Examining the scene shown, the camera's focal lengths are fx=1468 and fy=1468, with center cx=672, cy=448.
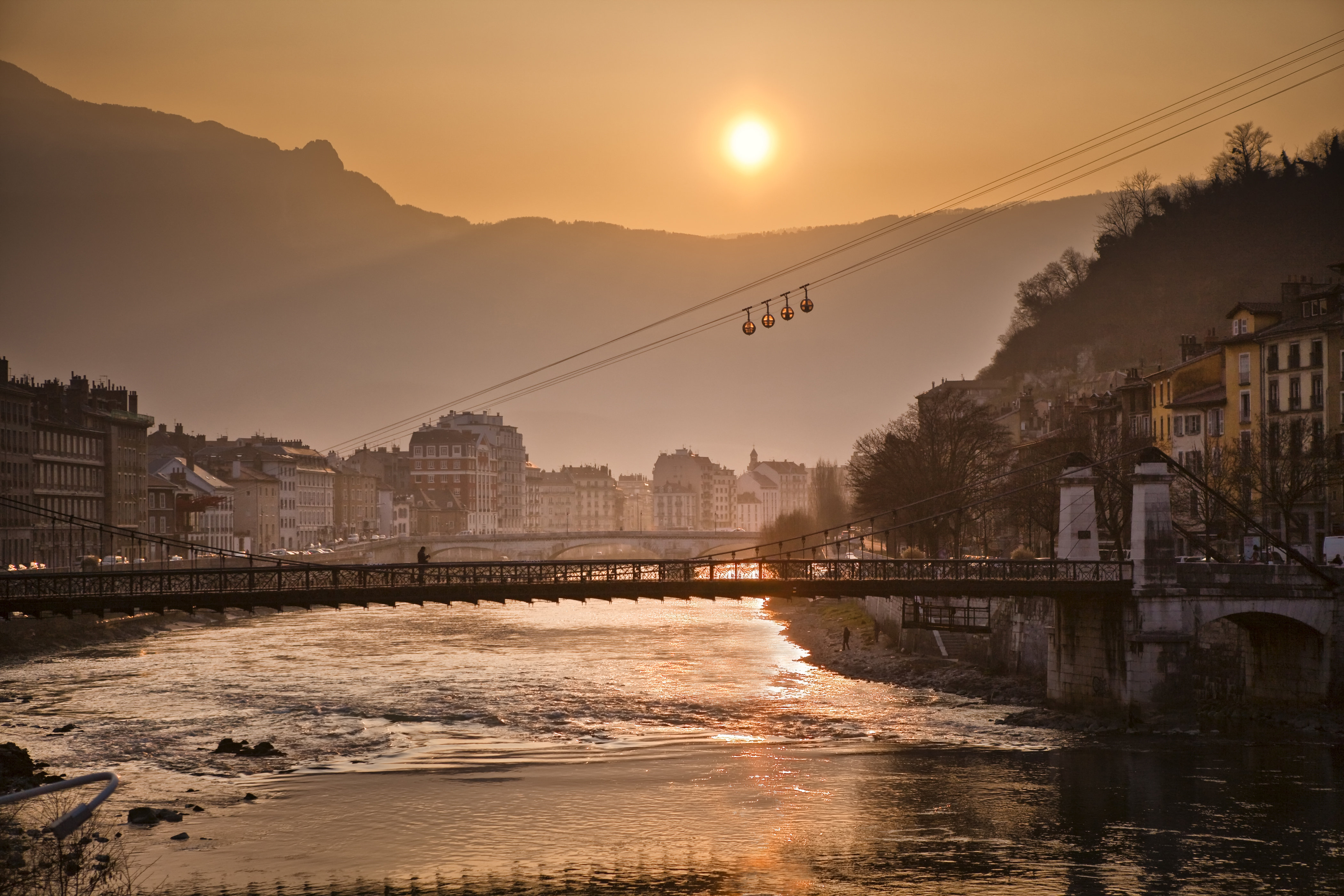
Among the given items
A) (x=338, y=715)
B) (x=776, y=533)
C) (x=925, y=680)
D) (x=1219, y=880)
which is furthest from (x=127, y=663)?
(x=776, y=533)

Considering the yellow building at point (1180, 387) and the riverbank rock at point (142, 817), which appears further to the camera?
the yellow building at point (1180, 387)

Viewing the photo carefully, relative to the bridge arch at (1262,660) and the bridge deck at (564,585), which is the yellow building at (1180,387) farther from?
the bridge deck at (564,585)

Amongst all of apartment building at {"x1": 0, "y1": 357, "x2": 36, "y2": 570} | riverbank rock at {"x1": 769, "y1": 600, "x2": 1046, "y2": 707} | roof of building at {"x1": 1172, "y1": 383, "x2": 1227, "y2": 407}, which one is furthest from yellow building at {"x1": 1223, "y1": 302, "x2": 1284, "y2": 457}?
apartment building at {"x1": 0, "y1": 357, "x2": 36, "y2": 570}

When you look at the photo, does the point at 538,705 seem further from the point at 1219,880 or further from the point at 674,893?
the point at 1219,880

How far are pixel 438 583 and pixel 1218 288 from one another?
10181 centimetres

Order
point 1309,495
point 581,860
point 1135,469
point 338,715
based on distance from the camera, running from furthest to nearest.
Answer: point 1309,495 → point 338,715 → point 1135,469 → point 581,860

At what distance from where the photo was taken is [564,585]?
50.9 meters

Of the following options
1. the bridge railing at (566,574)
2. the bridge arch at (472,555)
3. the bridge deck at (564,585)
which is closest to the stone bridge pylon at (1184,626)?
the bridge deck at (564,585)

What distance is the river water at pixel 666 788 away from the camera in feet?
109

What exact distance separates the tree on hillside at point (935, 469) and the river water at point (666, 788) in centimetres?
2164

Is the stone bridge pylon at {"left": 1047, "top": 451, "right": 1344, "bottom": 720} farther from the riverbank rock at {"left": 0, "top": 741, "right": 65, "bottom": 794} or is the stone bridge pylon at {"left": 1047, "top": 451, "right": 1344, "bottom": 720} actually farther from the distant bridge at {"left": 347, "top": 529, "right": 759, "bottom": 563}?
the distant bridge at {"left": 347, "top": 529, "right": 759, "bottom": 563}

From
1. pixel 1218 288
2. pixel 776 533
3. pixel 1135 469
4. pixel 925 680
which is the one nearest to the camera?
pixel 1135 469

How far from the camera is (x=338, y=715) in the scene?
54156 millimetres

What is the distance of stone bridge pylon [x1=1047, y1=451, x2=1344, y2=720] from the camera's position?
49.3 metres
